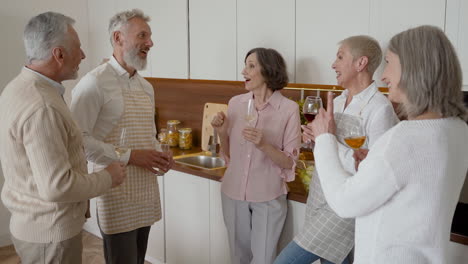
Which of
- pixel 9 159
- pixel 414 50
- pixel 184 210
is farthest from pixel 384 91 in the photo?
pixel 9 159

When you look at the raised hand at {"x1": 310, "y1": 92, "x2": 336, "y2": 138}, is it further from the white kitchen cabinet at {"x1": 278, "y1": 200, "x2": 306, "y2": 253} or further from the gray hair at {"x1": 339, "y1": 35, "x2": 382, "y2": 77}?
the white kitchen cabinet at {"x1": 278, "y1": 200, "x2": 306, "y2": 253}

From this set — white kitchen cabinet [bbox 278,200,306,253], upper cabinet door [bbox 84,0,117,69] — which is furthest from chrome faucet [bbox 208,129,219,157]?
upper cabinet door [bbox 84,0,117,69]

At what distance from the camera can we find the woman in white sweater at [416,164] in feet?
3.42

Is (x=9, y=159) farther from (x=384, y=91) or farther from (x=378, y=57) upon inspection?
(x=384, y=91)

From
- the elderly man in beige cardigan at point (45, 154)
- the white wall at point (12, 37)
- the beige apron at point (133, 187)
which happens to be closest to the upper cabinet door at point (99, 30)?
the white wall at point (12, 37)

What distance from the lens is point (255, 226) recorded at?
2156 millimetres

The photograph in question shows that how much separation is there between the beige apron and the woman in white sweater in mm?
1106

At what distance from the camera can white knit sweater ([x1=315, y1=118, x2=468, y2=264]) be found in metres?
1.04

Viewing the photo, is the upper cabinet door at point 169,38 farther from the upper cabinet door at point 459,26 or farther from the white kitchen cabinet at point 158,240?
the upper cabinet door at point 459,26

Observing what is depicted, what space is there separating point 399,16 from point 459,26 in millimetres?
269

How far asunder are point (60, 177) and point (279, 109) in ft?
3.63

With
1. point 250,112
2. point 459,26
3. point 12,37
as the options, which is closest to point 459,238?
point 459,26

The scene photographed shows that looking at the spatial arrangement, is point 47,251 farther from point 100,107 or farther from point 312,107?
point 312,107

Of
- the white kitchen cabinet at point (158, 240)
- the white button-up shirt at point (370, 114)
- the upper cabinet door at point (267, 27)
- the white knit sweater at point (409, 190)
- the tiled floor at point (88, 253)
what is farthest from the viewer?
the tiled floor at point (88, 253)
